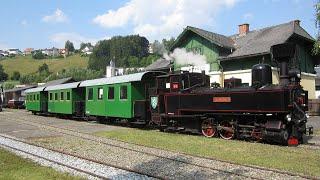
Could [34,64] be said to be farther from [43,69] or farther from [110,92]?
[110,92]

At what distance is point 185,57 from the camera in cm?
3484

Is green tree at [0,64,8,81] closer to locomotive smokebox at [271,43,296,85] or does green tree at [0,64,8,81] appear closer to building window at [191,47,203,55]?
building window at [191,47,203,55]

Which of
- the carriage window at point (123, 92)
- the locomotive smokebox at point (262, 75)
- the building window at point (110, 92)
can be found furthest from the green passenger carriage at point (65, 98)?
the locomotive smokebox at point (262, 75)

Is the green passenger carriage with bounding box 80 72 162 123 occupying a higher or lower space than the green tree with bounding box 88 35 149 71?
lower

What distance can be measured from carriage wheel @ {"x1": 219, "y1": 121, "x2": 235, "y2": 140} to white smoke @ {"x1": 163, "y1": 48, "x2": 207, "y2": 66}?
17.5 m

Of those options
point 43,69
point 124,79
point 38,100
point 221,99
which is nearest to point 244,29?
point 124,79

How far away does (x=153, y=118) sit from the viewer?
18.8 meters

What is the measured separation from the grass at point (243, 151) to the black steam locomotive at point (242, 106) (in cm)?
70

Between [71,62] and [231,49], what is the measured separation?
4868 inches

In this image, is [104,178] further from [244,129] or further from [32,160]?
[244,129]

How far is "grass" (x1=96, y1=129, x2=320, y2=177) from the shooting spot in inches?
398

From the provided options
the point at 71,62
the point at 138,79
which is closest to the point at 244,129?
the point at 138,79

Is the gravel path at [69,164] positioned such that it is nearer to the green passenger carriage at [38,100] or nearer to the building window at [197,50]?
the green passenger carriage at [38,100]

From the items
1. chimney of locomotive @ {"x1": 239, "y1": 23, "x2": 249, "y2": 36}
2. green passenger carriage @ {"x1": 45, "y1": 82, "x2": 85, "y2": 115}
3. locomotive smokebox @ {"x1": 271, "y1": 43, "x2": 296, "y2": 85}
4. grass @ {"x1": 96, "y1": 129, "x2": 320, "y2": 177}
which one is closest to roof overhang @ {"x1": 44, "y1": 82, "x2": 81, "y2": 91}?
green passenger carriage @ {"x1": 45, "y1": 82, "x2": 85, "y2": 115}
